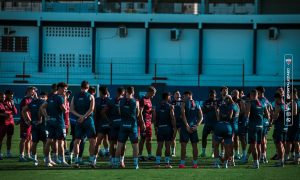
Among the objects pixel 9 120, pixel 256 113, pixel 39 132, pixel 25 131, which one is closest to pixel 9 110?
pixel 9 120

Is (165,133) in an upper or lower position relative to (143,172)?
upper

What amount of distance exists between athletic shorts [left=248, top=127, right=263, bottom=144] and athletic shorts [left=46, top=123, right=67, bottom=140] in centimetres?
484

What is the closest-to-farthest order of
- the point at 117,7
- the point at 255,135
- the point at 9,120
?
the point at 255,135
the point at 9,120
the point at 117,7

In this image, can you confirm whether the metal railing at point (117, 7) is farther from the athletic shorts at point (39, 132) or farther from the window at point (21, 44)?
the athletic shorts at point (39, 132)

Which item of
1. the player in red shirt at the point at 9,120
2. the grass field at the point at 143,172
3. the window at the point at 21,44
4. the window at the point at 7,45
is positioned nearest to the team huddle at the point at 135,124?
the grass field at the point at 143,172

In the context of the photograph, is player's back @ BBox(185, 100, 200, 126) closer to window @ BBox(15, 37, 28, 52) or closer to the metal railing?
the metal railing

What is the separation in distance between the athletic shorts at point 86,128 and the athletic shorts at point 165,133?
6.47 ft

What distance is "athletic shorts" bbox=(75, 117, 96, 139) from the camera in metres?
19.6

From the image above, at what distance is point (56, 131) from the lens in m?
19.7

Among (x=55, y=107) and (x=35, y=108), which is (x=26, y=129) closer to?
(x=35, y=108)

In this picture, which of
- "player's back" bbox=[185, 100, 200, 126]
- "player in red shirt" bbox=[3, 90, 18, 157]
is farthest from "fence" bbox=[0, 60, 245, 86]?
"player's back" bbox=[185, 100, 200, 126]

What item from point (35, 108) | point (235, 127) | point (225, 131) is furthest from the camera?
point (35, 108)

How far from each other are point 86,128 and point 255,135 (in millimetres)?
4396

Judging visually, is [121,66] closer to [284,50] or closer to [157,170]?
[284,50]
